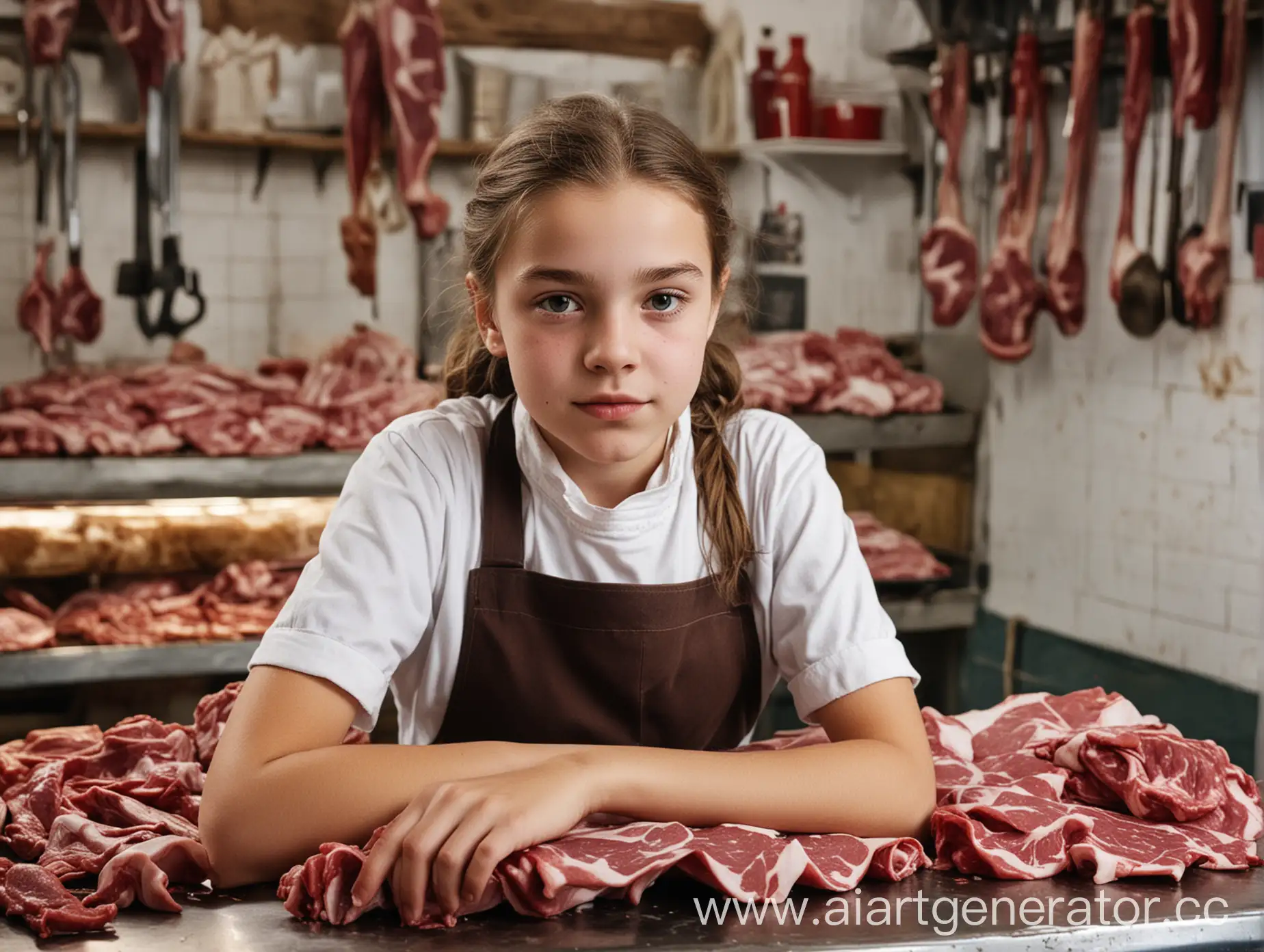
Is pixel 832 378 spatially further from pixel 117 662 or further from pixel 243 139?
pixel 117 662

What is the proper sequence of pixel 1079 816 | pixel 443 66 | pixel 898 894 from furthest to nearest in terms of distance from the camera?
pixel 443 66 → pixel 1079 816 → pixel 898 894

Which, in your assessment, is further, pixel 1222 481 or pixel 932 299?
pixel 932 299

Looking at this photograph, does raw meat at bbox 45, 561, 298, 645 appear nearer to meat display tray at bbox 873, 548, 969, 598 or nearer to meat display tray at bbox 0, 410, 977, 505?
meat display tray at bbox 0, 410, 977, 505

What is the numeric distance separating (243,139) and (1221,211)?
3.03m

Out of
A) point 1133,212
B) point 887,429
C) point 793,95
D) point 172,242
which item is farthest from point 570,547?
point 793,95

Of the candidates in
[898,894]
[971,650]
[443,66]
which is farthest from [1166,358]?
[898,894]

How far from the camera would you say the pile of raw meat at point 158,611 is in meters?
3.97

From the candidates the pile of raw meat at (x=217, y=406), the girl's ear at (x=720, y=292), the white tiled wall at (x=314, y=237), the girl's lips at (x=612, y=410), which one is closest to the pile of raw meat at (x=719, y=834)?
the girl's lips at (x=612, y=410)

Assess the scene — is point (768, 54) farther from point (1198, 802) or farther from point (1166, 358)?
point (1198, 802)

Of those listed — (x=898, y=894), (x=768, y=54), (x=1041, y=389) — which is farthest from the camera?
(x=768, y=54)

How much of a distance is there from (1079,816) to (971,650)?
369 cm

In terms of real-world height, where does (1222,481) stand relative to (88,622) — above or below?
above

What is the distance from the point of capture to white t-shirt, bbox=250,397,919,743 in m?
1.78

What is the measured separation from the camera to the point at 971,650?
17.2 ft
